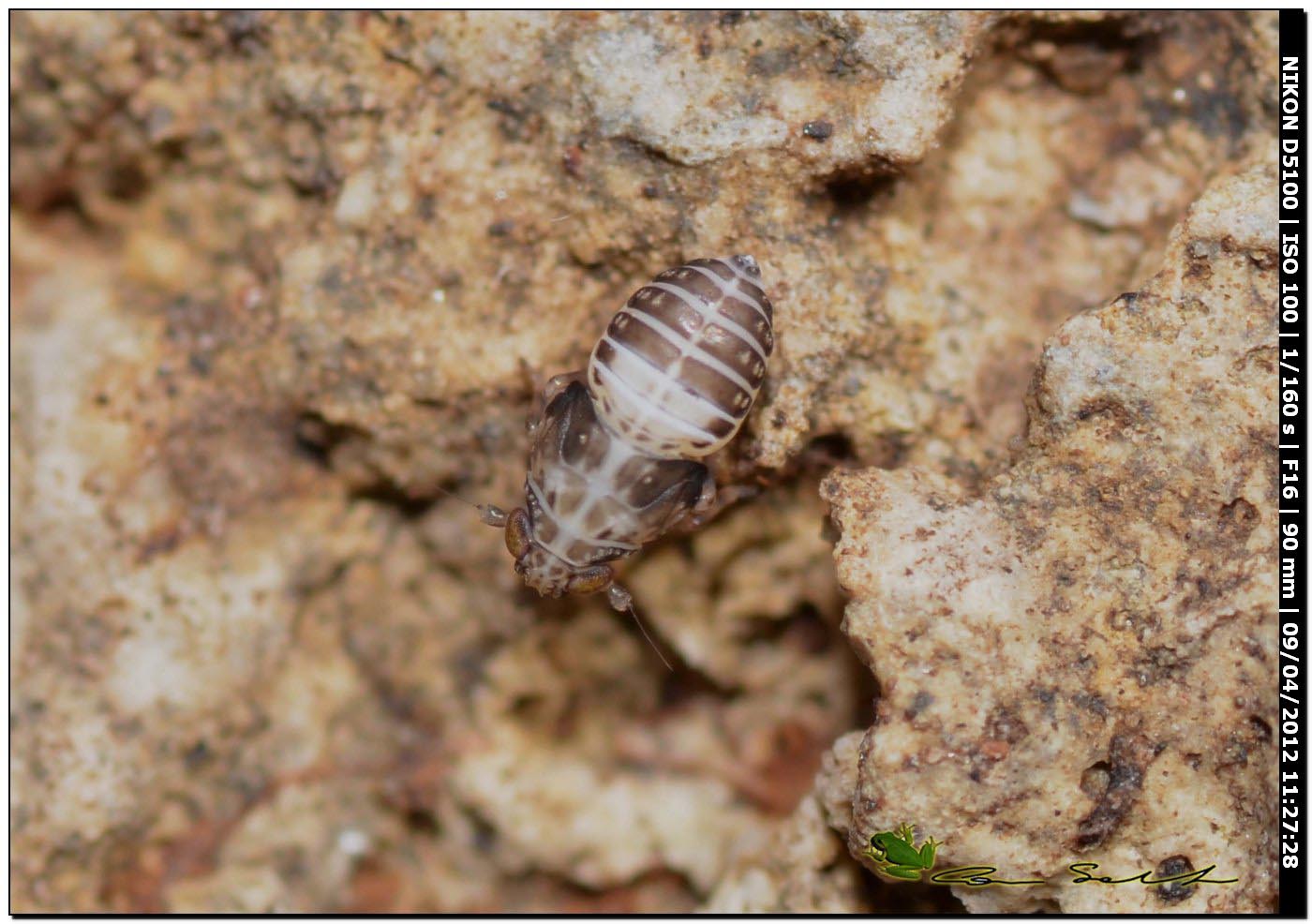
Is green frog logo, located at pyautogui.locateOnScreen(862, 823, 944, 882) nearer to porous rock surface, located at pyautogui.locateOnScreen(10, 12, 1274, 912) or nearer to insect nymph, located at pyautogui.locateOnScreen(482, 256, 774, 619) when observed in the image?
porous rock surface, located at pyautogui.locateOnScreen(10, 12, 1274, 912)

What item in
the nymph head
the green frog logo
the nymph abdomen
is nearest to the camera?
the green frog logo

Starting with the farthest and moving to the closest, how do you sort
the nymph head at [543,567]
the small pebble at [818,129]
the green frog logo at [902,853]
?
1. the nymph head at [543,567]
2. the small pebble at [818,129]
3. the green frog logo at [902,853]

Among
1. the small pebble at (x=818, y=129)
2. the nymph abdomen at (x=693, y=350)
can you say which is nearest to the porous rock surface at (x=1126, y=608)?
the nymph abdomen at (x=693, y=350)

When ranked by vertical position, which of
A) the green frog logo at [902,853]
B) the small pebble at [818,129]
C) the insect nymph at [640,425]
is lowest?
the green frog logo at [902,853]

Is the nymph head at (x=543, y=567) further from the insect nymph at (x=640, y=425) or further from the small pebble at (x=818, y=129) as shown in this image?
the small pebble at (x=818, y=129)
